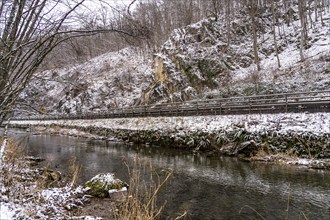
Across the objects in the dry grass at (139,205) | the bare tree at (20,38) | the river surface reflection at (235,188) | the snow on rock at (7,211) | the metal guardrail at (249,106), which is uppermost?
the bare tree at (20,38)

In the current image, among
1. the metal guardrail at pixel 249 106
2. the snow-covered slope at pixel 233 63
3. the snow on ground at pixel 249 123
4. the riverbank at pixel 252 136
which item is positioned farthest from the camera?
the snow-covered slope at pixel 233 63

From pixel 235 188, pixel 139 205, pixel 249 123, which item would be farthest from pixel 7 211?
pixel 249 123

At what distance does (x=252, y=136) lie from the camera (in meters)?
14.2

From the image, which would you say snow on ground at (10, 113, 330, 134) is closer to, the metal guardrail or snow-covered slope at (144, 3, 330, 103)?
the metal guardrail

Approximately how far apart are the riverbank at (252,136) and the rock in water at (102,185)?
7777 mm

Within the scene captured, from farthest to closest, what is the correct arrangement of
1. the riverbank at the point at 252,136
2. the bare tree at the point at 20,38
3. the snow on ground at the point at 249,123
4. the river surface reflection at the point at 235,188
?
the snow on ground at the point at 249,123 → the riverbank at the point at 252,136 → the river surface reflection at the point at 235,188 → the bare tree at the point at 20,38

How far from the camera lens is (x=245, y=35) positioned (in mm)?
36094

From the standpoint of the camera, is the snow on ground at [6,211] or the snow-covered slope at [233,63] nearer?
the snow on ground at [6,211]

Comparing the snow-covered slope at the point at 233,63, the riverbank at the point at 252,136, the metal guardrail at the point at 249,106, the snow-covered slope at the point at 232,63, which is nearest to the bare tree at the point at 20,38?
the metal guardrail at the point at 249,106

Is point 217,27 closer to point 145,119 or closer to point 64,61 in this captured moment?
point 145,119

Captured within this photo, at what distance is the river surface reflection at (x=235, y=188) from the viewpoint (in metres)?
6.79

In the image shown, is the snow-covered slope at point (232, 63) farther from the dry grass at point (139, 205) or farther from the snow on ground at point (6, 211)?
the snow on ground at point (6, 211)

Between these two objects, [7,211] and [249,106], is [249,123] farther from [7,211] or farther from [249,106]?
[7,211]

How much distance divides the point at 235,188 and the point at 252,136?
20.0 ft
